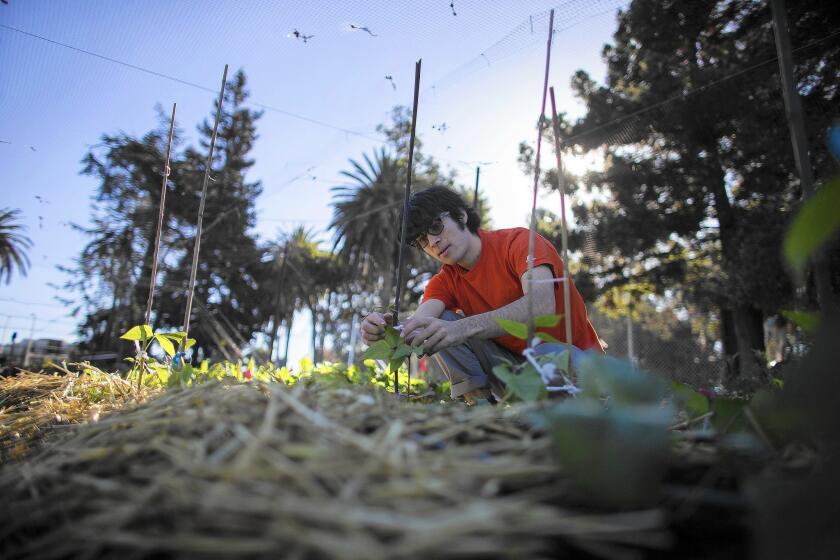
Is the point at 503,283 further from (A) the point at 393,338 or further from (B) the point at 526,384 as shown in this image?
(B) the point at 526,384

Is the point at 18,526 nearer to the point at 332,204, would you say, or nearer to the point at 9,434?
the point at 9,434

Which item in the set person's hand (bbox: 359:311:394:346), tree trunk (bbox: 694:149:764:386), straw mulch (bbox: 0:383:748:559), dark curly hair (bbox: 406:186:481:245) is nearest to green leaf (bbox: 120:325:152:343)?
person's hand (bbox: 359:311:394:346)

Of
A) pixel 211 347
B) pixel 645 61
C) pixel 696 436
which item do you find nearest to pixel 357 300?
pixel 211 347

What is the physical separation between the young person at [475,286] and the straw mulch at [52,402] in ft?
2.07

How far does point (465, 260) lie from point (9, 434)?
1.31 meters

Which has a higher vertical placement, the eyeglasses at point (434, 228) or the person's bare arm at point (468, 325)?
the eyeglasses at point (434, 228)

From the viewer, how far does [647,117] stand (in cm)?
734

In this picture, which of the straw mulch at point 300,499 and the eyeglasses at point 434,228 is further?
the eyeglasses at point 434,228

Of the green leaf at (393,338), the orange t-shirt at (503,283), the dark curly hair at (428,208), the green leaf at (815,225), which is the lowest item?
the green leaf at (393,338)

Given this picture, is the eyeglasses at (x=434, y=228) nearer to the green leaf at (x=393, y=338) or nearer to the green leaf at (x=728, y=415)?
the green leaf at (x=393, y=338)

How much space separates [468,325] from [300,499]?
3.12ft

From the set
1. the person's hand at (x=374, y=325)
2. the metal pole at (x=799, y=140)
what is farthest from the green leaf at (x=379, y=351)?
the metal pole at (x=799, y=140)

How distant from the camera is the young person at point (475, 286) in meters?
1.36

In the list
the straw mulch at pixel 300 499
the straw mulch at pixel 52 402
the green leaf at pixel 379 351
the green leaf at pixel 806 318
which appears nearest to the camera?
the straw mulch at pixel 300 499
